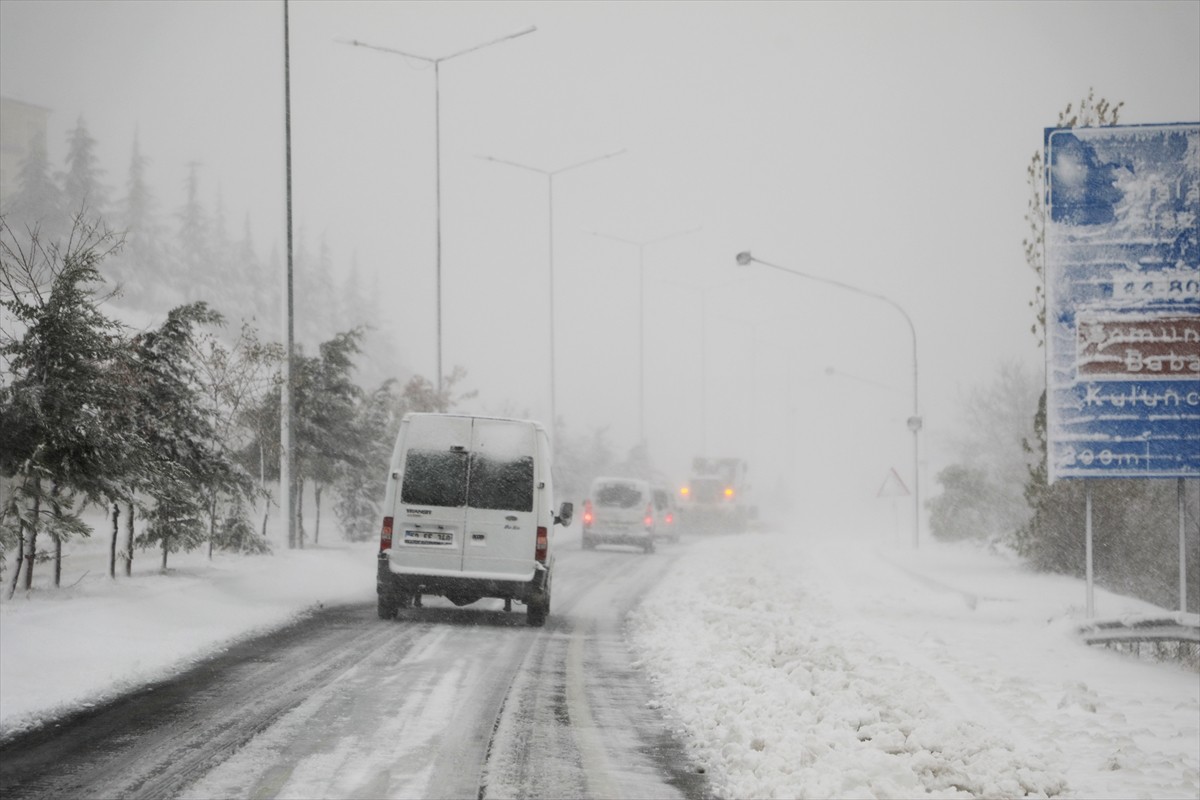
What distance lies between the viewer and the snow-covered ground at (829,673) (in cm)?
692

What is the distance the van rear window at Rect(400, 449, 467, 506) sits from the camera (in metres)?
14.5

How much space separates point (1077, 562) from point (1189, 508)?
2731 mm

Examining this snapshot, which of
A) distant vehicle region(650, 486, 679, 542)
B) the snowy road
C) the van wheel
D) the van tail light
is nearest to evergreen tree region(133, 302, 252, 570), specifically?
the van tail light

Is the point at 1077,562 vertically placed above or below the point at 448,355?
below

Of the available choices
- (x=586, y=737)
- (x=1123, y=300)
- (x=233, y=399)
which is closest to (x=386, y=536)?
(x=586, y=737)

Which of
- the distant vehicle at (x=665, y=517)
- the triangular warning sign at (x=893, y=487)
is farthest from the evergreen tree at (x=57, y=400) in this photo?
the triangular warning sign at (x=893, y=487)

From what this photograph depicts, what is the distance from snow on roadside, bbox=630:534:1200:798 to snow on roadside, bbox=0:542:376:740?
4.35 metres

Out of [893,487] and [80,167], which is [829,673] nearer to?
[893,487]

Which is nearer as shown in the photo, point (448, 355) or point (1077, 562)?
point (1077, 562)

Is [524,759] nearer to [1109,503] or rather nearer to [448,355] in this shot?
[1109,503]

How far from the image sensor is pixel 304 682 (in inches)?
375

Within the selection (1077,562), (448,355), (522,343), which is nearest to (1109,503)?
(1077,562)

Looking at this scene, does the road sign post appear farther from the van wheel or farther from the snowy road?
the snowy road

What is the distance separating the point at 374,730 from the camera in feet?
24.9
